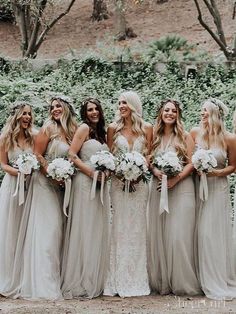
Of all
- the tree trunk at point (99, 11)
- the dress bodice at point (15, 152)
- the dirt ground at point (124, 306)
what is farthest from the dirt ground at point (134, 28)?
the dirt ground at point (124, 306)

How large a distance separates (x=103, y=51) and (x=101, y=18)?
1073cm

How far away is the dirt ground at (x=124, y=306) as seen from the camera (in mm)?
6734

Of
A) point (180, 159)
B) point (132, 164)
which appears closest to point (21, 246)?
point (132, 164)

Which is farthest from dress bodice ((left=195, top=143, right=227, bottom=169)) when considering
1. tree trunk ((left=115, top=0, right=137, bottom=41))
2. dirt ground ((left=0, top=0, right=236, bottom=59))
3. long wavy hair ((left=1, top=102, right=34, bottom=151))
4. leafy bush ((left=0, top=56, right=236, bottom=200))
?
tree trunk ((left=115, top=0, right=137, bottom=41))

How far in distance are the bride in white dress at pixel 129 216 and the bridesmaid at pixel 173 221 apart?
0.45 ft

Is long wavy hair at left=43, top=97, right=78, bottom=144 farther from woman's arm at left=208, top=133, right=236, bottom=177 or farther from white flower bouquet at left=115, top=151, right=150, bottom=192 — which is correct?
woman's arm at left=208, top=133, right=236, bottom=177

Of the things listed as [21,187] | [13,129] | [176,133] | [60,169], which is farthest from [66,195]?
[176,133]

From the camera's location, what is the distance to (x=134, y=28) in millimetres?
27203

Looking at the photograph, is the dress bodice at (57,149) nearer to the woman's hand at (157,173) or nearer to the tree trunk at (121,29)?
the woman's hand at (157,173)

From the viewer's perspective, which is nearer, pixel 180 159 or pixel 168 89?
pixel 180 159

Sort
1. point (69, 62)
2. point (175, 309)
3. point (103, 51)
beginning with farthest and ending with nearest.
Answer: point (103, 51) → point (69, 62) → point (175, 309)

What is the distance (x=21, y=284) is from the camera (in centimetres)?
731

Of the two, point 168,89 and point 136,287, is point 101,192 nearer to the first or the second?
point 136,287

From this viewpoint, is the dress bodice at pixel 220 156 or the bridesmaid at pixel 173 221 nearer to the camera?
the bridesmaid at pixel 173 221
